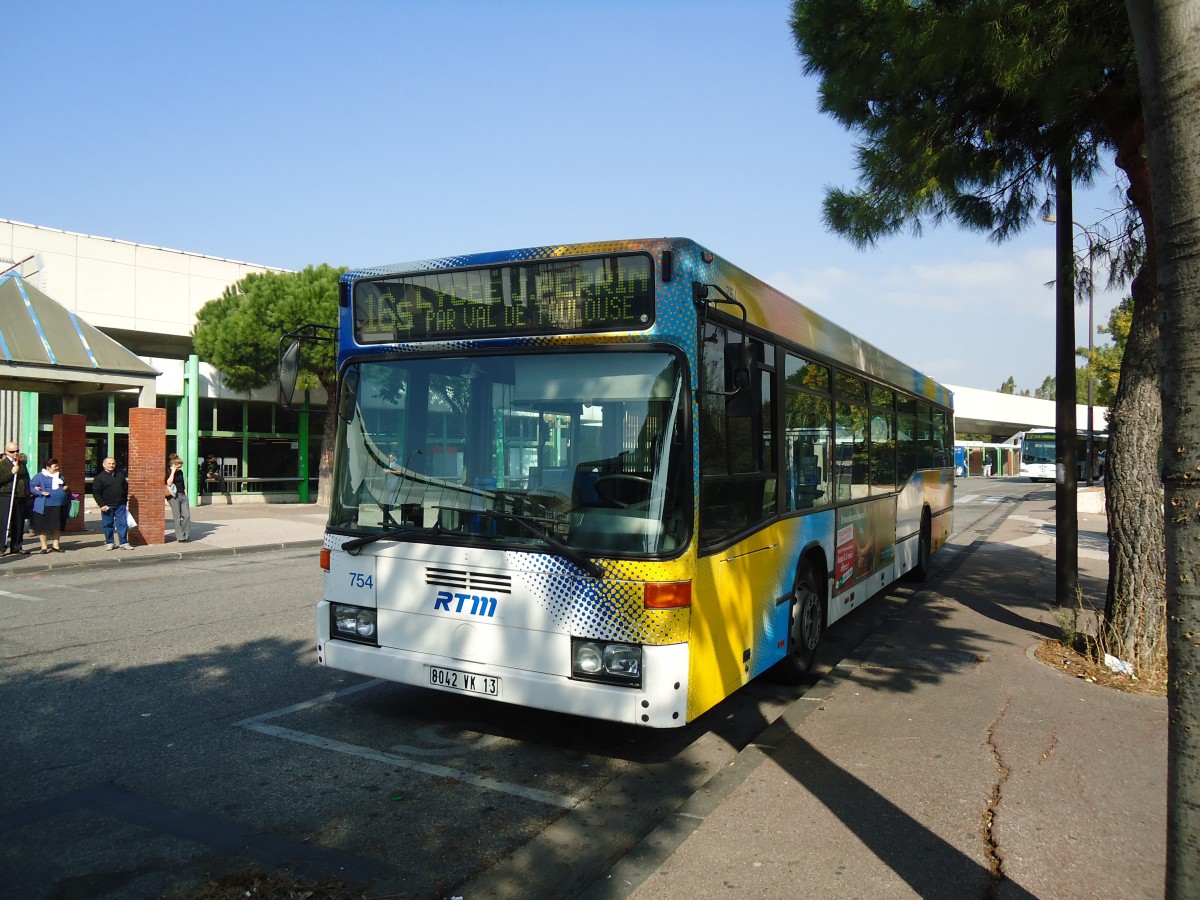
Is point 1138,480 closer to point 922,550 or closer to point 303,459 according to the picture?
point 922,550

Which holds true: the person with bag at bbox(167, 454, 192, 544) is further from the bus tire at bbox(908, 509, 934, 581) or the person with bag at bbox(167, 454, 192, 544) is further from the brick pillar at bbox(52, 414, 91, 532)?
the bus tire at bbox(908, 509, 934, 581)

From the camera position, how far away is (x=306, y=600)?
10.8 metres

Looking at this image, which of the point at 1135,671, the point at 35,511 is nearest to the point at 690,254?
the point at 1135,671

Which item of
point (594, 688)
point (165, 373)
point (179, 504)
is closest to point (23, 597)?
point (179, 504)

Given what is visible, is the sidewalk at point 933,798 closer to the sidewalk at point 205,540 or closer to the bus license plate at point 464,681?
the bus license plate at point 464,681

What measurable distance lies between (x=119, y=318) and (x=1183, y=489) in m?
29.3

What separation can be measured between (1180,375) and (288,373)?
16.2 feet

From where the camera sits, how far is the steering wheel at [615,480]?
464 centimetres

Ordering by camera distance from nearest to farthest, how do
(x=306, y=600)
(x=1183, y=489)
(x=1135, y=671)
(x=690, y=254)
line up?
(x=1183, y=489), (x=690, y=254), (x=1135, y=671), (x=306, y=600)

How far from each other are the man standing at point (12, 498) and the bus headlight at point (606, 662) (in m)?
14.3

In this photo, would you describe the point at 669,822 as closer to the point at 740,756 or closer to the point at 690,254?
the point at 740,756

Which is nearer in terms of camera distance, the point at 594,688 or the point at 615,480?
the point at 594,688

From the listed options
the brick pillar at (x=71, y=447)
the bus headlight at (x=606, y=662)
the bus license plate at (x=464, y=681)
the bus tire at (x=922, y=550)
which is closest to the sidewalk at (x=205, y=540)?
the brick pillar at (x=71, y=447)

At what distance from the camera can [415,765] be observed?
5.03 meters
